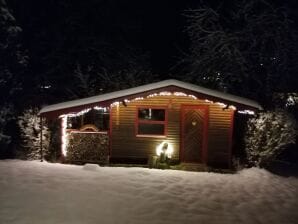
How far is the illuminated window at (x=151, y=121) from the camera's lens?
16219 millimetres

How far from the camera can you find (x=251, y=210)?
36.4 ft

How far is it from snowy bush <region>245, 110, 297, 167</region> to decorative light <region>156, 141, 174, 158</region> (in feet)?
9.61

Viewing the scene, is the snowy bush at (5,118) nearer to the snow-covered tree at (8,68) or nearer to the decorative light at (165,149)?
the snow-covered tree at (8,68)

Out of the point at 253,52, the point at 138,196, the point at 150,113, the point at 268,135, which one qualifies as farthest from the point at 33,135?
the point at 253,52

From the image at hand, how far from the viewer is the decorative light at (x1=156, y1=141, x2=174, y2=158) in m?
15.8

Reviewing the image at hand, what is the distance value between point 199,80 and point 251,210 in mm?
12156

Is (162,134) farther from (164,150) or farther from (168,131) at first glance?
(164,150)

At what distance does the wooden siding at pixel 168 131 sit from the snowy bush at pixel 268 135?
2.94 ft

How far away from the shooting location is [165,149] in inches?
623

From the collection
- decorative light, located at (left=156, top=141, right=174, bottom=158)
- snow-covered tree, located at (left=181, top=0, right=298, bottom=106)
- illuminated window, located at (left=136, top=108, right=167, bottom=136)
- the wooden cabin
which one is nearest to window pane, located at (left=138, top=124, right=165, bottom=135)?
illuminated window, located at (left=136, top=108, right=167, bottom=136)

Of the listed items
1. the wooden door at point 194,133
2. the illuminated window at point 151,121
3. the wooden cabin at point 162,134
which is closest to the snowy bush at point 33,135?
the wooden cabin at point 162,134

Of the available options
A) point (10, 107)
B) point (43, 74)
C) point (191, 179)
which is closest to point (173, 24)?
point (43, 74)

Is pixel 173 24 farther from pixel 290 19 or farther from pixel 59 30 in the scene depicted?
pixel 290 19

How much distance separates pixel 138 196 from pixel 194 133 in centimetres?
517
